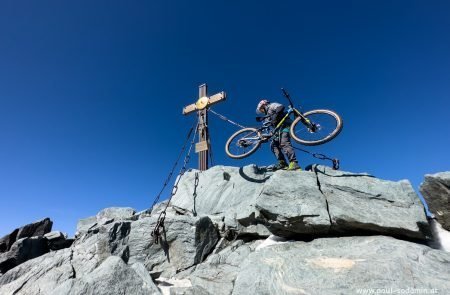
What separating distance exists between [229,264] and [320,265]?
10.7 feet

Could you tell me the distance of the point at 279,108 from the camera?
1312cm

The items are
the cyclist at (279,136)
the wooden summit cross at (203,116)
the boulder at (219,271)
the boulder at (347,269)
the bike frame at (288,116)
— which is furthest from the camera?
the wooden summit cross at (203,116)

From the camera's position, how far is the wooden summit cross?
54.4 ft

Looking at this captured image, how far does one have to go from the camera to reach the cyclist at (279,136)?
482 inches

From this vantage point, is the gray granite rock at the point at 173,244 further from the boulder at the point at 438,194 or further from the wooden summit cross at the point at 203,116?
the boulder at the point at 438,194

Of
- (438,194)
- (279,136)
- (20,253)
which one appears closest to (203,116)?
(279,136)

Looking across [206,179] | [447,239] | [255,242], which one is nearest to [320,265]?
[255,242]

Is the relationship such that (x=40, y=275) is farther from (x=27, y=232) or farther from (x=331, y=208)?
(x=331, y=208)

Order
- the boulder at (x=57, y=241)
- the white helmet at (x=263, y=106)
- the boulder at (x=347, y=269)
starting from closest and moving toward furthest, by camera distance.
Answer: the boulder at (x=347, y=269)
the white helmet at (x=263, y=106)
the boulder at (x=57, y=241)

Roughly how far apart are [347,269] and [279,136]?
22.2 feet

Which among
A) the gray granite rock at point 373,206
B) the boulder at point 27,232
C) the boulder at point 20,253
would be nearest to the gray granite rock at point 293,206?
the gray granite rock at point 373,206

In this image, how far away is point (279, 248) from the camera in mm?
9031

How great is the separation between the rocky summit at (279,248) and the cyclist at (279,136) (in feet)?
4.35

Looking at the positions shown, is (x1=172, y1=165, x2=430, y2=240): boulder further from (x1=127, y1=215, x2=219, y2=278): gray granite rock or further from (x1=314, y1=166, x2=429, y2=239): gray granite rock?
(x1=127, y1=215, x2=219, y2=278): gray granite rock
